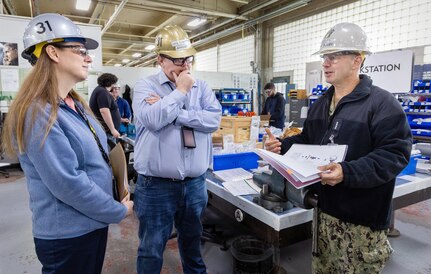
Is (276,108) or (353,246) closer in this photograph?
(353,246)

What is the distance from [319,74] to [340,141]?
17.0 feet

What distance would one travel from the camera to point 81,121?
3.55 feet

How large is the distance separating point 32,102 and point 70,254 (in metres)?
0.53

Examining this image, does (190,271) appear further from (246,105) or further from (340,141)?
(246,105)

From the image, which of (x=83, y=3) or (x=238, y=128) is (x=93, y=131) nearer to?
(x=238, y=128)

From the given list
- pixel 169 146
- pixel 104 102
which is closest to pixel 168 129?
pixel 169 146

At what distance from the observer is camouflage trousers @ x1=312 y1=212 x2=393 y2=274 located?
3.98 feet

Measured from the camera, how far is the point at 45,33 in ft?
3.32

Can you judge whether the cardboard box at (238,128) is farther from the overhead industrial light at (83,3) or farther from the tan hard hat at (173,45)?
the overhead industrial light at (83,3)

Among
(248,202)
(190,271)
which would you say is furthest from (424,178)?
(190,271)

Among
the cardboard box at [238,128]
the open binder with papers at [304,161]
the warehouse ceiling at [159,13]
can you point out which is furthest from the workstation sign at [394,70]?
the warehouse ceiling at [159,13]

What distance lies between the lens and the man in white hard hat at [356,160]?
43.5 inches

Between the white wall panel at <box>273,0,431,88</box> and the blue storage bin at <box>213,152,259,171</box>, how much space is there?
3060 millimetres

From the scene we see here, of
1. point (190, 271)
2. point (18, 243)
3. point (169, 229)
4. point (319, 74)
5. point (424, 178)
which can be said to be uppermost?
point (319, 74)
